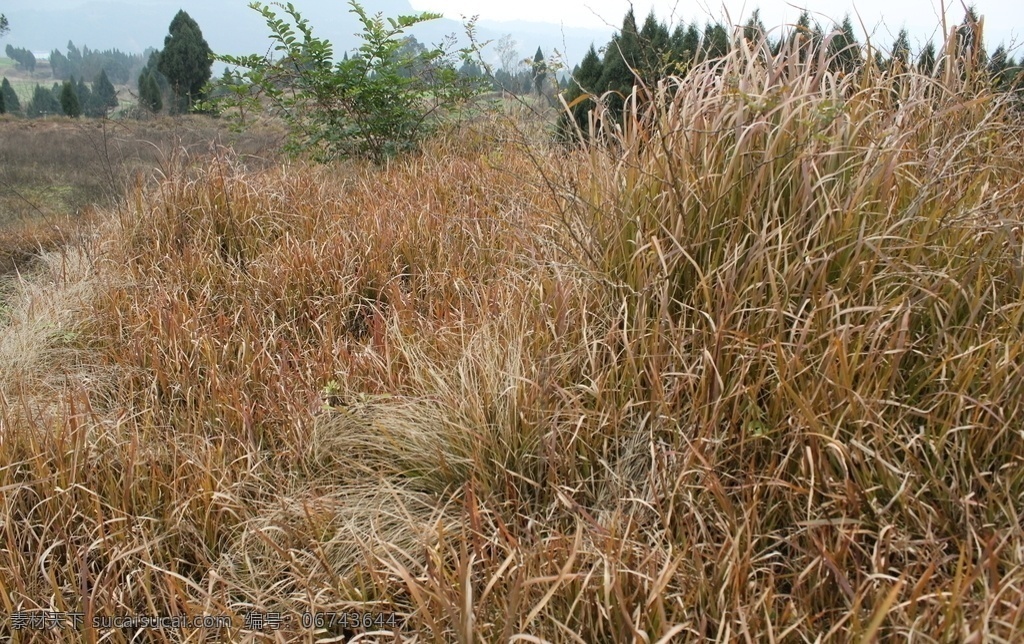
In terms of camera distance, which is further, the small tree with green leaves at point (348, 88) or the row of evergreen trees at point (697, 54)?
the small tree with green leaves at point (348, 88)

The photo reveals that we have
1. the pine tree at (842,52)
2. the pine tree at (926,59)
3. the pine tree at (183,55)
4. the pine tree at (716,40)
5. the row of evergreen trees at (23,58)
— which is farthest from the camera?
the row of evergreen trees at (23,58)

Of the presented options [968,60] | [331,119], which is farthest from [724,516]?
[331,119]

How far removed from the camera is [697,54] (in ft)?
8.39

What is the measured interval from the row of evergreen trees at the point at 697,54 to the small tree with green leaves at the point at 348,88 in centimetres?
133

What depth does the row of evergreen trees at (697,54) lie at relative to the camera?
8.45ft

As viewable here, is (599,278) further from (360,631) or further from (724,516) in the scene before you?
(360,631)

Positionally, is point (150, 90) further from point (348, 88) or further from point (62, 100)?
point (348, 88)

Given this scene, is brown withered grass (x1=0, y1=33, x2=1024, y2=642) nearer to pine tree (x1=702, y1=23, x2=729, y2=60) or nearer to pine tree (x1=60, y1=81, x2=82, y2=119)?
pine tree (x1=702, y1=23, x2=729, y2=60)

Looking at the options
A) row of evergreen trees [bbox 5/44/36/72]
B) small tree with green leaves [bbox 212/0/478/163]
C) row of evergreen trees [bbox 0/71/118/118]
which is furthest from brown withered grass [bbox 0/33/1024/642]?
row of evergreen trees [bbox 5/44/36/72]

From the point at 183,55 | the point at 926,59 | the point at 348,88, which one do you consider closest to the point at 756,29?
the point at 926,59

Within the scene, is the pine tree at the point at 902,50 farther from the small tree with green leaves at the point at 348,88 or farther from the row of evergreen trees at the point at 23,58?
the row of evergreen trees at the point at 23,58

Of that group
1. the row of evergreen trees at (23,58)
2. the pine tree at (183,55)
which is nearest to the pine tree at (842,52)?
the pine tree at (183,55)

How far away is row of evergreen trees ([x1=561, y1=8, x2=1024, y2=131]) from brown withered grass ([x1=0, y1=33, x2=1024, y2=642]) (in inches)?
8.4

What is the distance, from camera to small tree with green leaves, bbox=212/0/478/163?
18.1ft
